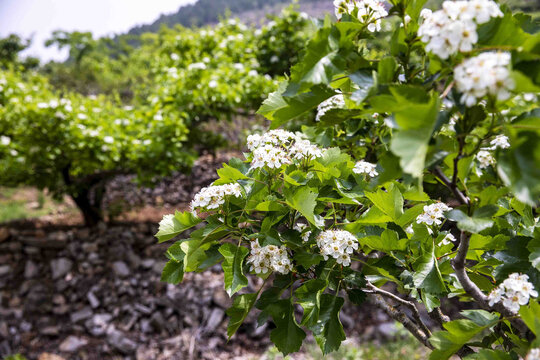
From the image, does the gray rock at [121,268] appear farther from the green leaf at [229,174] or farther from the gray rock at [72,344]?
the green leaf at [229,174]

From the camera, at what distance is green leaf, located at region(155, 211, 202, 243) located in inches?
32.4

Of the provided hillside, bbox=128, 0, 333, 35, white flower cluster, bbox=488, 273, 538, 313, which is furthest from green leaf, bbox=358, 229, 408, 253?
hillside, bbox=128, 0, 333, 35

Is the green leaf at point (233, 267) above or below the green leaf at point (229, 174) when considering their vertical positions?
below

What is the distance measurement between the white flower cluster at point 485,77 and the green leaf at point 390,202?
0.38 metres

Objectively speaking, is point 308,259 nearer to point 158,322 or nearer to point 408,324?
point 408,324

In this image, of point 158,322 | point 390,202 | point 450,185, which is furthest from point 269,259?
point 158,322

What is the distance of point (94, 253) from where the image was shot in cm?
402

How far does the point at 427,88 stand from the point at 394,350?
3.00 meters

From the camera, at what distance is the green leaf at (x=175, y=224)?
2.70 feet

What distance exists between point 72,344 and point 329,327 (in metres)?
3.20

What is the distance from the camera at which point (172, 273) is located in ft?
2.76

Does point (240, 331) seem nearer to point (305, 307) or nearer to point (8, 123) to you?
point (305, 307)

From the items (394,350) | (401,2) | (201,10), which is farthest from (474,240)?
(201,10)

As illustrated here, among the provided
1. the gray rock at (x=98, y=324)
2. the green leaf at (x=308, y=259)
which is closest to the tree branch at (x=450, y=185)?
the green leaf at (x=308, y=259)
